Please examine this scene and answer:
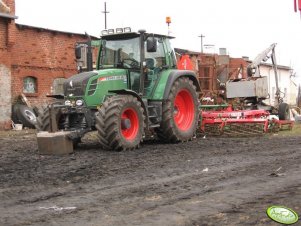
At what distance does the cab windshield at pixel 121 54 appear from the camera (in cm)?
1161

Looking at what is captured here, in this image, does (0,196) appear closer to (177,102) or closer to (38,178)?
(38,178)

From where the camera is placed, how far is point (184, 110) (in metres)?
13.2

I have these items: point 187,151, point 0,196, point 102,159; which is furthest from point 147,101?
point 0,196

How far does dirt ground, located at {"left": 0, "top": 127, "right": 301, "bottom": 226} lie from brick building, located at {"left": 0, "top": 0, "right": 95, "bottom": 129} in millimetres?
10484

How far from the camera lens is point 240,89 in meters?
19.5

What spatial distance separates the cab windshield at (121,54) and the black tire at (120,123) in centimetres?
124

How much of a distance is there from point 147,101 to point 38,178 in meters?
4.78

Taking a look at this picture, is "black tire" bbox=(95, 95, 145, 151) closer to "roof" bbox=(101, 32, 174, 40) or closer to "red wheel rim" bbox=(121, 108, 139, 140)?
"red wheel rim" bbox=(121, 108, 139, 140)

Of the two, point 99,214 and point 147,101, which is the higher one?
point 147,101

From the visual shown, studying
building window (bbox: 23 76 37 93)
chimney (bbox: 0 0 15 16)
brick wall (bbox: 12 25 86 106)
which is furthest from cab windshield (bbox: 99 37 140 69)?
building window (bbox: 23 76 37 93)

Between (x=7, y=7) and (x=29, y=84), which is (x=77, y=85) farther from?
(x=29, y=84)

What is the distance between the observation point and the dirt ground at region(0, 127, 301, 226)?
5207mm

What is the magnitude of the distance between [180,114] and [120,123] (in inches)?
125

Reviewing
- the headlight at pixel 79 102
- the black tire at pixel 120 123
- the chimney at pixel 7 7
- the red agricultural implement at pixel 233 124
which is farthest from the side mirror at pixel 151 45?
the chimney at pixel 7 7
